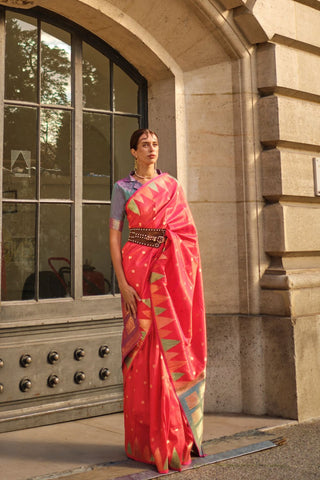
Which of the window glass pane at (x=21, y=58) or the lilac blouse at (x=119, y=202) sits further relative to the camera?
the window glass pane at (x=21, y=58)

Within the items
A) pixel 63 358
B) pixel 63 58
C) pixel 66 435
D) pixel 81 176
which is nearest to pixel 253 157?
pixel 81 176

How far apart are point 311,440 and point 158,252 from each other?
5.90ft

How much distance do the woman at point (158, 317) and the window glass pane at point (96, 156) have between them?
118 centimetres

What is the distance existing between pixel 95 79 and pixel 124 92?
305 millimetres

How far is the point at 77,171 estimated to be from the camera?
471 cm

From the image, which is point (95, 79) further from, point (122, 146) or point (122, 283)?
point (122, 283)

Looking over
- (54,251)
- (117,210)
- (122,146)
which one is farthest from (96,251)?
(117,210)

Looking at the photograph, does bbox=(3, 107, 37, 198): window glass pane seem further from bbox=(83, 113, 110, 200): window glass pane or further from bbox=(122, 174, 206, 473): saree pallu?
bbox=(122, 174, 206, 473): saree pallu

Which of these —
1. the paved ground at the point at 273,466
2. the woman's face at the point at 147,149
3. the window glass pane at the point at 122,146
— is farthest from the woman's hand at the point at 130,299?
the window glass pane at the point at 122,146

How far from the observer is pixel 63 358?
4461 mm

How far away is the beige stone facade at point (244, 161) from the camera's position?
4.73 metres

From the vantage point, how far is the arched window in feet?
14.6

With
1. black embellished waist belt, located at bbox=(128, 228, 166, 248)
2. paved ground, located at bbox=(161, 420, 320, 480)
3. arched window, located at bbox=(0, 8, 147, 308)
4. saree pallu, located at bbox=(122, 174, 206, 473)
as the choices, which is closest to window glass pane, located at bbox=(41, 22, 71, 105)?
arched window, located at bbox=(0, 8, 147, 308)

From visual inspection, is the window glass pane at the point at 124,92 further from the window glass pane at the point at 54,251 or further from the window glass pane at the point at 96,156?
the window glass pane at the point at 54,251
